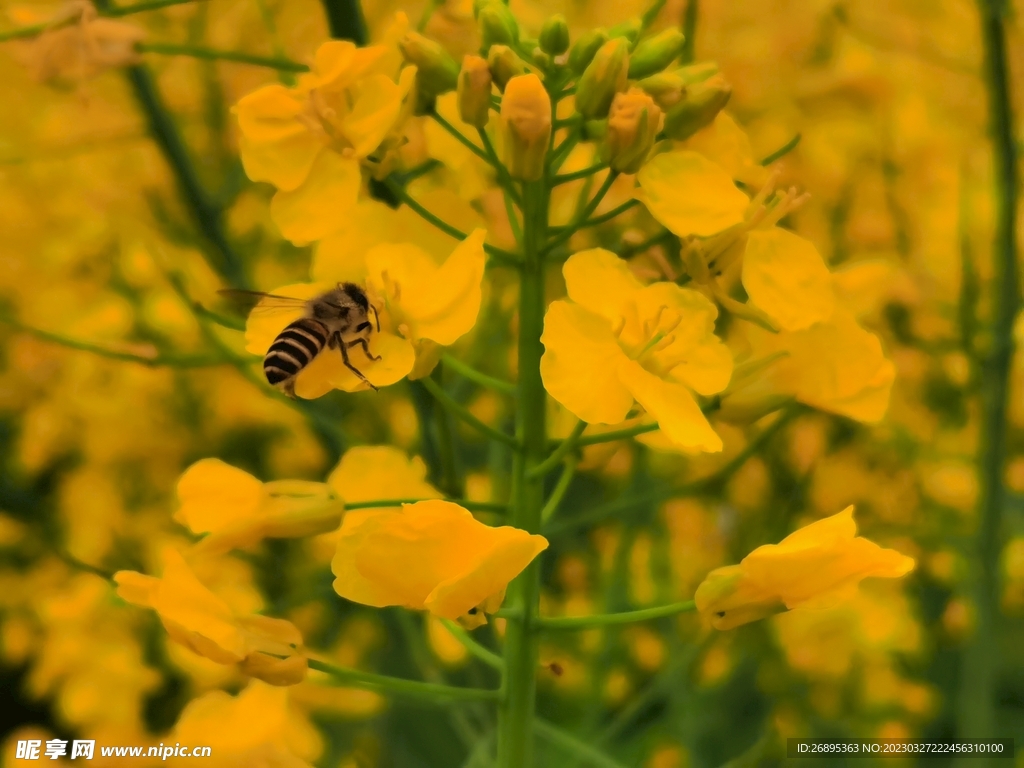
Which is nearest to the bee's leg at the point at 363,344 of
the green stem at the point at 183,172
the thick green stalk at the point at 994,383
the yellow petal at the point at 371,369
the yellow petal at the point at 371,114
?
the yellow petal at the point at 371,369

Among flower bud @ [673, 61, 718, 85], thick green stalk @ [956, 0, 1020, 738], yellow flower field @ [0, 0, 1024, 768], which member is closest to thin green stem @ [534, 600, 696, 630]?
yellow flower field @ [0, 0, 1024, 768]

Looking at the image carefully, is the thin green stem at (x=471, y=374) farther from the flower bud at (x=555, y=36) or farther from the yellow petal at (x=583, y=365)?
the flower bud at (x=555, y=36)

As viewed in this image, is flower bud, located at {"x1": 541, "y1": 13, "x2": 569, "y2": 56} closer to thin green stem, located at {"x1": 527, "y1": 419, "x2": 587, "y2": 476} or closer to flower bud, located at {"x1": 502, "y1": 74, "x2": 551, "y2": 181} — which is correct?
flower bud, located at {"x1": 502, "y1": 74, "x2": 551, "y2": 181}

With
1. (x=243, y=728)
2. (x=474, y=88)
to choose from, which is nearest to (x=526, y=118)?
(x=474, y=88)

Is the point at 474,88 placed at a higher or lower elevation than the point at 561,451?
higher

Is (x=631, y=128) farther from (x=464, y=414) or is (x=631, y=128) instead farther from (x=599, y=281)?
(x=464, y=414)
